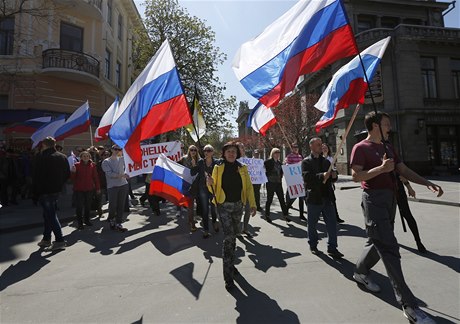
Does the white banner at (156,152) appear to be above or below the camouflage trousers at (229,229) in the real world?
above

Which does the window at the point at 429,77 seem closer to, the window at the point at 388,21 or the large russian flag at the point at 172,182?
the window at the point at 388,21

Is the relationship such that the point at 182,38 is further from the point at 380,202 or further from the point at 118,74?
the point at 380,202

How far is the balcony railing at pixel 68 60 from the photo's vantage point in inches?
667

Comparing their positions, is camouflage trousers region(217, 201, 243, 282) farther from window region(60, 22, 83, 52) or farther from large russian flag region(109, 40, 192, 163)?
window region(60, 22, 83, 52)

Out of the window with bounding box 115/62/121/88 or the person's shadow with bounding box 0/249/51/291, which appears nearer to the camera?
the person's shadow with bounding box 0/249/51/291

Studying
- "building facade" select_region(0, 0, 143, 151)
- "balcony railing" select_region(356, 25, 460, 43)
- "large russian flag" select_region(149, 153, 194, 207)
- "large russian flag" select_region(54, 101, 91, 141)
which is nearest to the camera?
"large russian flag" select_region(149, 153, 194, 207)

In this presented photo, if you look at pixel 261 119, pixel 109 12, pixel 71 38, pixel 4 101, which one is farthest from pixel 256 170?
pixel 109 12

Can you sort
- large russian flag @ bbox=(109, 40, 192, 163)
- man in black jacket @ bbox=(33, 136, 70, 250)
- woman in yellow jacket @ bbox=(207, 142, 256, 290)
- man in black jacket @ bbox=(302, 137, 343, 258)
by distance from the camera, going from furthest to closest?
man in black jacket @ bbox=(33, 136, 70, 250)
large russian flag @ bbox=(109, 40, 192, 163)
man in black jacket @ bbox=(302, 137, 343, 258)
woman in yellow jacket @ bbox=(207, 142, 256, 290)

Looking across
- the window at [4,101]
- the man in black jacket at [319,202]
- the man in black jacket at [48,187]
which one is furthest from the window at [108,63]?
the man in black jacket at [319,202]

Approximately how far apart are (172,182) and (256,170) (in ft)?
9.20

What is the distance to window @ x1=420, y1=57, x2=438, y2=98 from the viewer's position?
23.8 m

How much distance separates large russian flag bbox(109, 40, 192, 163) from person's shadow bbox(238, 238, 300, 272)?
8.61 ft

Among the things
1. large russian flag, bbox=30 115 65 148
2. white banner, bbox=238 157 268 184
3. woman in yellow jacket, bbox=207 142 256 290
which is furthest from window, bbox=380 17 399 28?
woman in yellow jacket, bbox=207 142 256 290

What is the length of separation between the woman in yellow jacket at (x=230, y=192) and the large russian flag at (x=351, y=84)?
2.42m
